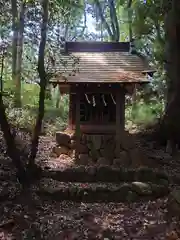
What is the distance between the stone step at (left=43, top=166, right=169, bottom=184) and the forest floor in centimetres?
103

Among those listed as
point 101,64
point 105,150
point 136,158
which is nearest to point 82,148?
point 105,150

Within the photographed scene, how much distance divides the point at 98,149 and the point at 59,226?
4173mm

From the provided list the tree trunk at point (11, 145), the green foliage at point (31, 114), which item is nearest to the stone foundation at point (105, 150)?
the green foliage at point (31, 114)

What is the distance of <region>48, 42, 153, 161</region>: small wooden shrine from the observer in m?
8.40

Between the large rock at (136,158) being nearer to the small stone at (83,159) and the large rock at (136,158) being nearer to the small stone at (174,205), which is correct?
the small stone at (83,159)

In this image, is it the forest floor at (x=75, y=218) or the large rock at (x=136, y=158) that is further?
the large rock at (x=136, y=158)

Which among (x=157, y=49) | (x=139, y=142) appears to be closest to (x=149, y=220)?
(x=139, y=142)

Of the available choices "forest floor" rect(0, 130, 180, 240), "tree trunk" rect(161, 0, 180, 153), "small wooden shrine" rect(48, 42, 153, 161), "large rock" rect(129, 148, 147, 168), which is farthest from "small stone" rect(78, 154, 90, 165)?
"tree trunk" rect(161, 0, 180, 153)

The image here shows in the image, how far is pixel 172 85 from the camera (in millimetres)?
10781

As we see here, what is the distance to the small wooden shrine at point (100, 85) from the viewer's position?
27.6ft

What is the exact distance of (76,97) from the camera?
350 inches

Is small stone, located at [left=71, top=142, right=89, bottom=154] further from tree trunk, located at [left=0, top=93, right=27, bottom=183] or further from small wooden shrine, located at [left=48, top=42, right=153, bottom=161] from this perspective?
tree trunk, located at [left=0, top=93, right=27, bottom=183]

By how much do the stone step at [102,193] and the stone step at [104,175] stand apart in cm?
80

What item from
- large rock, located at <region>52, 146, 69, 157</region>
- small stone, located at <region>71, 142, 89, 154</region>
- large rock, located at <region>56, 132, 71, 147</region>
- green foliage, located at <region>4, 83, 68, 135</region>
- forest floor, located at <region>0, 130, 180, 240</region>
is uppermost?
green foliage, located at <region>4, 83, 68, 135</region>
